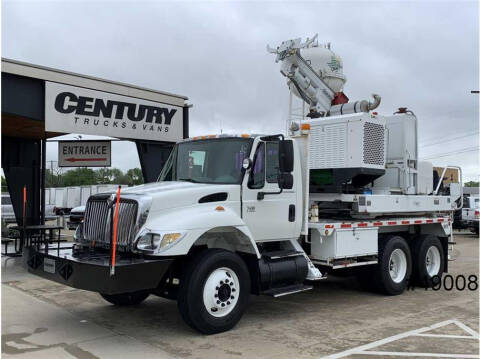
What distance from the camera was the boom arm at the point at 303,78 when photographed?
32.9 ft

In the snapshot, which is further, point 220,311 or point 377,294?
point 377,294

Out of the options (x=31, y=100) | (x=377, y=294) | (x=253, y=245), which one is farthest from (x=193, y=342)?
(x=31, y=100)

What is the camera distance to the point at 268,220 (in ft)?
22.8

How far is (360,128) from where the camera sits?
8.23m

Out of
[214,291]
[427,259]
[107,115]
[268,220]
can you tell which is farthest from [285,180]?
[107,115]

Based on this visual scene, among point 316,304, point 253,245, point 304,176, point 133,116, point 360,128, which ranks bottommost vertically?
point 316,304

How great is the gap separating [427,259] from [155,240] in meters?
6.49

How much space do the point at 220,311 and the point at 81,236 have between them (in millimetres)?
2209

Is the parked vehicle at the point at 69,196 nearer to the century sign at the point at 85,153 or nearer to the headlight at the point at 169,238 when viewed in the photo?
the century sign at the point at 85,153

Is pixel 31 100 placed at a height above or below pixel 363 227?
above

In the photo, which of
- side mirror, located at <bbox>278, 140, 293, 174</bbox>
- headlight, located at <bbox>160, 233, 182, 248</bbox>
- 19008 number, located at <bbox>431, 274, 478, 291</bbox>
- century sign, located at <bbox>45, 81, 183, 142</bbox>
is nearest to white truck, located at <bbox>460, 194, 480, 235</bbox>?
19008 number, located at <bbox>431, 274, 478, 291</bbox>

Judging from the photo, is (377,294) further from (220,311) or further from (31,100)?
(31,100)

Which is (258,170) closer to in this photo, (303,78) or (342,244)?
(342,244)

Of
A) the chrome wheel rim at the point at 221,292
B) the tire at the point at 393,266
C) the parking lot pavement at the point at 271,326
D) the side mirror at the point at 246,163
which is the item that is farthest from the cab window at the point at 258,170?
the tire at the point at 393,266
